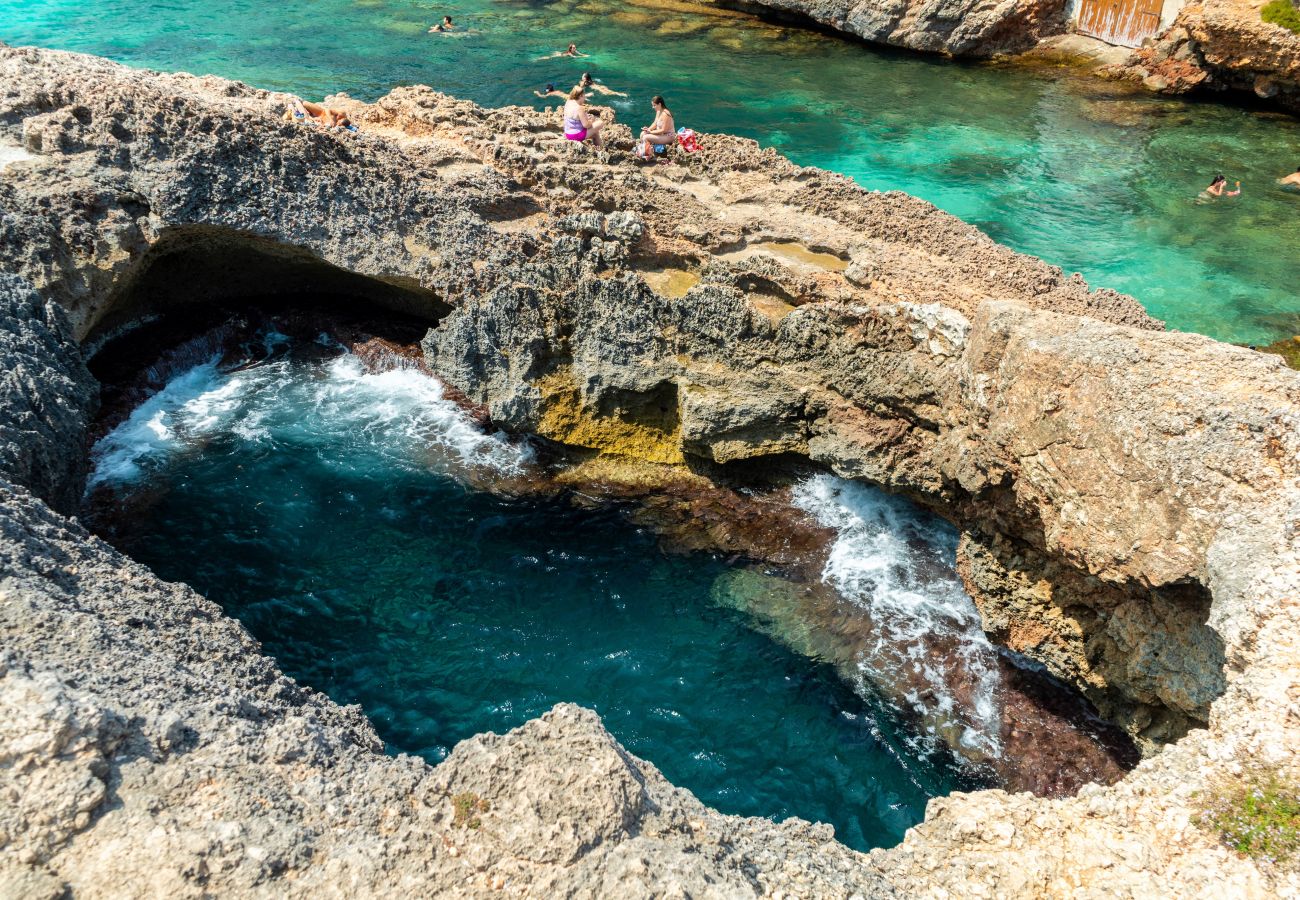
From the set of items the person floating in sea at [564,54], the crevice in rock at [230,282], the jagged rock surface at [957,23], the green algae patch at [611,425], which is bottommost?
the green algae patch at [611,425]

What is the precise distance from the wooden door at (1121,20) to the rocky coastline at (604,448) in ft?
70.8

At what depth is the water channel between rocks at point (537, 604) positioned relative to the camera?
9.73 meters

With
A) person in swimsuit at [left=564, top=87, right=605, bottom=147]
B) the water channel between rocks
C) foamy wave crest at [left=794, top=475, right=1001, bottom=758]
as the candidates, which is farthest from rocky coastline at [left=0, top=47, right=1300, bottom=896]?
the water channel between rocks

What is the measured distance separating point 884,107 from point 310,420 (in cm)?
2095

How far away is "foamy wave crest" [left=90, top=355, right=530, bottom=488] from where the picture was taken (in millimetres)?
12734

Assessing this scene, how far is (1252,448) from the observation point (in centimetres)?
716

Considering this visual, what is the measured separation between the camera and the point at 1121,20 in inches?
1134

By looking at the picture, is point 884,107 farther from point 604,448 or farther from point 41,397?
point 41,397

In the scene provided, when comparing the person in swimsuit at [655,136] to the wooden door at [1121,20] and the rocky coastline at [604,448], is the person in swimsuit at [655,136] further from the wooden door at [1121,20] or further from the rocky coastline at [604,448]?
the wooden door at [1121,20]

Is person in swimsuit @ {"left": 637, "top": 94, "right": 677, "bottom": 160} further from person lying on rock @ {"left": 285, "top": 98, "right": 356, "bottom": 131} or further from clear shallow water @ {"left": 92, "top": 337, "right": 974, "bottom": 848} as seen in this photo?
clear shallow water @ {"left": 92, "top": 337, "right": 974, "bottom": 848}

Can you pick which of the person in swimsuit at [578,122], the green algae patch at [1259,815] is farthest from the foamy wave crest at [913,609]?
the person in swimsuit at [578,122]

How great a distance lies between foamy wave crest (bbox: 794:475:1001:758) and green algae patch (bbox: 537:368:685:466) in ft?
6.98

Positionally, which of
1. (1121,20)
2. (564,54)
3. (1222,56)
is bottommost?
(564,54)

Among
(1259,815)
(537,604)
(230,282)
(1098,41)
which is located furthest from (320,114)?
(1098,41)
